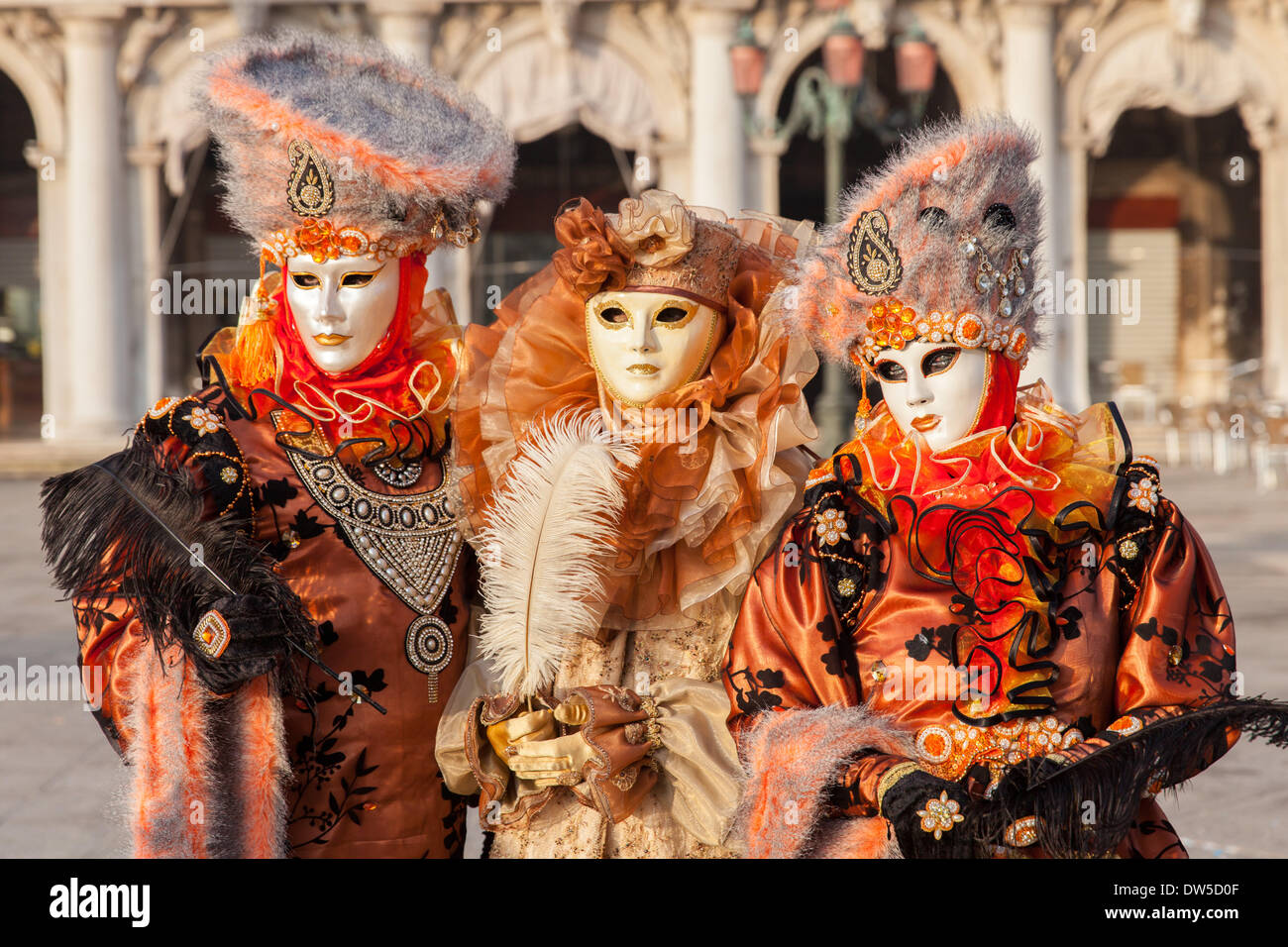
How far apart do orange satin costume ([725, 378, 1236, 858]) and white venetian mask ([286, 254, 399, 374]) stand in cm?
93

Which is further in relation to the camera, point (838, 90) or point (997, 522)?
point (838, 90)

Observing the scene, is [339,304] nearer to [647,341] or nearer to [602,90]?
[647,341]

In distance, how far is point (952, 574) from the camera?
2.21 m

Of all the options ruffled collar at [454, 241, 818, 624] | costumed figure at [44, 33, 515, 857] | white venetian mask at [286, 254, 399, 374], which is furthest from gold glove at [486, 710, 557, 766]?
white venetian mask at [286, 254, 399, 374]

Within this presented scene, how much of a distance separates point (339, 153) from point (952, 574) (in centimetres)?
135

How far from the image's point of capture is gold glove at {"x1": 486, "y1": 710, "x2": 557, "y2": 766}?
7.44 ft

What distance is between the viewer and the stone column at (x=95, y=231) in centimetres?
1315

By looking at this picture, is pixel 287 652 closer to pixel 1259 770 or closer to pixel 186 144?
pixel 1259 770

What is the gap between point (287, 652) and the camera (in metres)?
2.44

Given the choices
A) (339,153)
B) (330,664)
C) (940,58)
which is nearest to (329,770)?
(330,664)

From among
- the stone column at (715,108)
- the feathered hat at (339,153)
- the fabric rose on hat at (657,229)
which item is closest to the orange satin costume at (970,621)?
the fabric rose on hat at (657,229)

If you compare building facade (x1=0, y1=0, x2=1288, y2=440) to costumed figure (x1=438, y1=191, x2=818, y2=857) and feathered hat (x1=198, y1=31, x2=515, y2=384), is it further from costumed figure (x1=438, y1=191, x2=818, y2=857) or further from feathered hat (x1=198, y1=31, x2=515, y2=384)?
costumed figure (x1=438, y1=191, x2=818, y2=857)

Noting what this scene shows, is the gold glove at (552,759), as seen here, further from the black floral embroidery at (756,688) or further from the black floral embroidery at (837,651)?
the black floral embroidery at (837,651)
